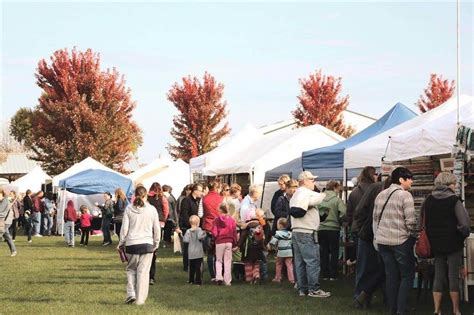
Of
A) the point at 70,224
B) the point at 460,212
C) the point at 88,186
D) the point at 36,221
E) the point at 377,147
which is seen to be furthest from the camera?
the point at 88,186

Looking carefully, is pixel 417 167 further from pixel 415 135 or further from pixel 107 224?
pixel 107 224

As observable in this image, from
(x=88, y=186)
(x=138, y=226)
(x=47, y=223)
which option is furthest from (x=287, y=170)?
(x=47, y=223)

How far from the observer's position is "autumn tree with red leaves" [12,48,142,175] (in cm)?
4975

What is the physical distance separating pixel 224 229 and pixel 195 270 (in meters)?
0.99

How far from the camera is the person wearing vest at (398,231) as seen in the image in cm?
1025

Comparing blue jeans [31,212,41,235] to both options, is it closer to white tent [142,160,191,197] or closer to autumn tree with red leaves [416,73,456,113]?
white tent [142,160,191,197]

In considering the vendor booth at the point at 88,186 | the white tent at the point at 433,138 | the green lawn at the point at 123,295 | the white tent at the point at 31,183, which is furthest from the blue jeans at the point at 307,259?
the white tent at the point at 31,183

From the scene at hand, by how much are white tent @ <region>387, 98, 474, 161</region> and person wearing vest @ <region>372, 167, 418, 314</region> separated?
117 centimetres

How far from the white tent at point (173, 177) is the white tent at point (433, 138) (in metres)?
25.6

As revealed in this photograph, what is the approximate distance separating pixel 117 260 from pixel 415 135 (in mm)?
10495

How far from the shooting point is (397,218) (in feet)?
33.8

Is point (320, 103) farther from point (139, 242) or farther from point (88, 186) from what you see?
point (139, 242)

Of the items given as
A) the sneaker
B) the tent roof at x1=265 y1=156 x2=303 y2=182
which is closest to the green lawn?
the sneaker

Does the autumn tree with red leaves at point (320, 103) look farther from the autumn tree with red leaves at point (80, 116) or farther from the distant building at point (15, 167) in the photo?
the distant building at point (15, 167)
